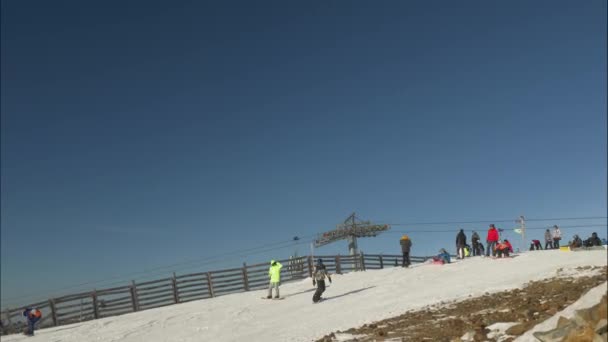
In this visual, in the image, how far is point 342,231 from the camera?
49.6 m

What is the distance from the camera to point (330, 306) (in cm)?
1648

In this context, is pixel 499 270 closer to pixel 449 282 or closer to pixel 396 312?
pixel 449 282

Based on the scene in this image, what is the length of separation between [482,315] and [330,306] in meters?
7.29

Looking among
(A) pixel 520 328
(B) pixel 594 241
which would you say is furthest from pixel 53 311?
(B) pixel 594 241

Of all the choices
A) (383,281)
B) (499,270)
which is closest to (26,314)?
(383,281)

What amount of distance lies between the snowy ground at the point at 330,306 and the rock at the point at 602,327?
713cm

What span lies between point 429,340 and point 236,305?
12905 mm

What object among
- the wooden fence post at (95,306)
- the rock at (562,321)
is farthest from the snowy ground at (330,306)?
the rock at (562,321)

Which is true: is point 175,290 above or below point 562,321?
below

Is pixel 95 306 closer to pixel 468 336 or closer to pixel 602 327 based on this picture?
pixel 468 336

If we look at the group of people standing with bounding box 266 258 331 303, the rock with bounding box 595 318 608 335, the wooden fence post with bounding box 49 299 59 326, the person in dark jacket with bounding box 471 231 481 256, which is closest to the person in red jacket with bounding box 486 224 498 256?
the person in dark jacket with bounding box 471 231 481 256

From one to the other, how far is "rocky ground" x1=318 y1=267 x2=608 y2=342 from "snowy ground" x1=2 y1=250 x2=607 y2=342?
1098 millimetres

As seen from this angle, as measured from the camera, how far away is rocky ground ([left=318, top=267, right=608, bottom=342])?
8.41m

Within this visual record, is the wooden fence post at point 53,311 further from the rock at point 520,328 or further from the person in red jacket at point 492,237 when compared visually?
the rock at point 520,328
